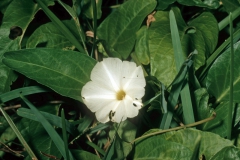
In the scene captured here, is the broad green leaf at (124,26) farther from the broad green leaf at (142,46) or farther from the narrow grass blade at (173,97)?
the narrow grass blade at (173,97)

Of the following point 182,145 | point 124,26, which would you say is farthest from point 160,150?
point 124,26

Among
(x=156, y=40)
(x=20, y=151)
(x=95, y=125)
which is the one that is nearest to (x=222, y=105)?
(x=156, y=40)

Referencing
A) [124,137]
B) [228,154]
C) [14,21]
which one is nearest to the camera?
[228,154]

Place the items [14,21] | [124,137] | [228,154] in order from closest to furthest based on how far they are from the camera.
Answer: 1. [228,154]
2. [124,137]
3. [14,21]

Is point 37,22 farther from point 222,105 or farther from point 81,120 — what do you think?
point 222,105

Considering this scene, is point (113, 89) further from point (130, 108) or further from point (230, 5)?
point (230, 5)

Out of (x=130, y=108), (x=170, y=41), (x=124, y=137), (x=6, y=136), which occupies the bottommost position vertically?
(x=6, y=136)

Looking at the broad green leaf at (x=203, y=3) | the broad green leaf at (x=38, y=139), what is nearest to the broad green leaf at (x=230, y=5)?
the broad green leaf at (x=203, y=3)
